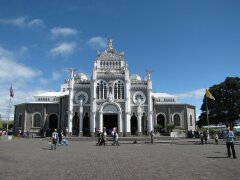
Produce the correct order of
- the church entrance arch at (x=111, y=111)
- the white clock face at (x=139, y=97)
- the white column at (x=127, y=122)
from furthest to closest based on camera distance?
the white clock face at (x=139, y=97) → the church entrance arch at (x=111, y=111) → the white column at (x=127, y=122)

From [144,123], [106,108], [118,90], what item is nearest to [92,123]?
[106,108]

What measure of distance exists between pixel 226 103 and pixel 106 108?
26.8 m

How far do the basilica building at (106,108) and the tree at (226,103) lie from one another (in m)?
7.18

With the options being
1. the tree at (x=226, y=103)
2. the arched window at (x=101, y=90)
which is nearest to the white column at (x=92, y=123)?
the arched window at (x=101, y=90)

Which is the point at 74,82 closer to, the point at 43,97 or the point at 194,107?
the point at 43,97

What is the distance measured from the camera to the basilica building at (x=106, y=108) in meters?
55.8

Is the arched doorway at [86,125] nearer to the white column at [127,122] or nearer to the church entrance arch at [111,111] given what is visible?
the church entrance arch at [111,111]

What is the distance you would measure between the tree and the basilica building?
283 inches

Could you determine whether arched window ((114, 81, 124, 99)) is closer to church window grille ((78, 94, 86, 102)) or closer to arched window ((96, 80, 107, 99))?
arched window ((96, 80, 107, 99))

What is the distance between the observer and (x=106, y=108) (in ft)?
184

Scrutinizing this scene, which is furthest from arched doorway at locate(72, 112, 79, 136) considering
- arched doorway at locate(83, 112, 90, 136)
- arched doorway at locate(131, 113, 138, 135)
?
arched doorway at locate(131, 113, 138, 135)

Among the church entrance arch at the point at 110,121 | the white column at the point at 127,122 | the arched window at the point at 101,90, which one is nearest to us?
the white column at the point at 127,122

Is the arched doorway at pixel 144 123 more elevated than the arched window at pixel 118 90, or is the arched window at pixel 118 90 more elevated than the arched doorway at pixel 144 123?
the arched window at pixel 118 90

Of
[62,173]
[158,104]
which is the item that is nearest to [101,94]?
[158,104]
